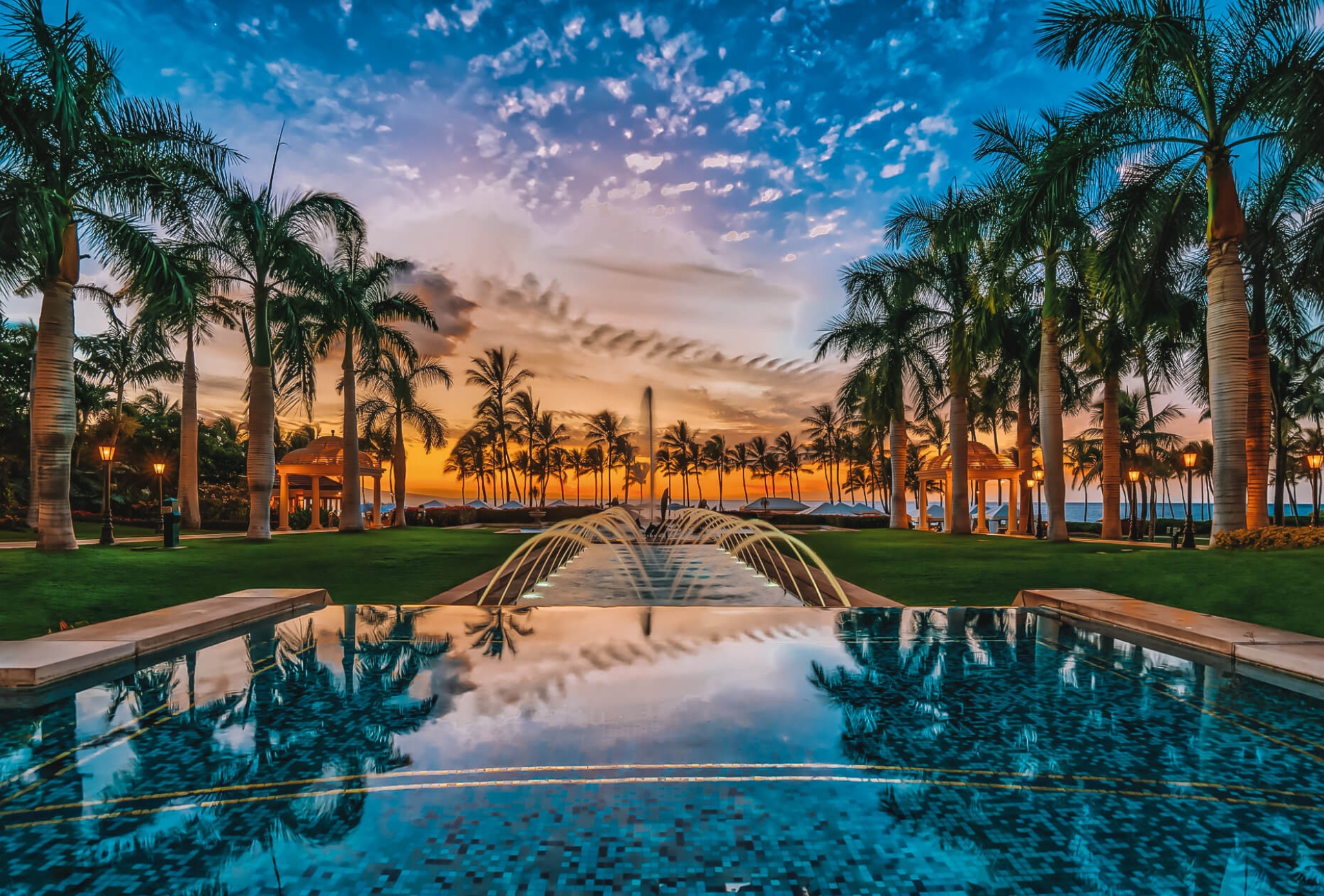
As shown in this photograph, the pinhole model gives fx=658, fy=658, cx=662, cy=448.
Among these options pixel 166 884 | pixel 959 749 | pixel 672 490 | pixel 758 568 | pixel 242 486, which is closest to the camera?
pixel 166 884

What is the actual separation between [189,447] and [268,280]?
10200 mm

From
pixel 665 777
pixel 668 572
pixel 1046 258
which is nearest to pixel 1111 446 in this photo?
pixel 1046 258

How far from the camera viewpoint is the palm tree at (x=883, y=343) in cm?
2798

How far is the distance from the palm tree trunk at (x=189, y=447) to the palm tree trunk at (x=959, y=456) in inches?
1162

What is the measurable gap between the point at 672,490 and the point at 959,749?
103037mm

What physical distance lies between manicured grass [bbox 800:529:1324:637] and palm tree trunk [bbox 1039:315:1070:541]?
1.26 m

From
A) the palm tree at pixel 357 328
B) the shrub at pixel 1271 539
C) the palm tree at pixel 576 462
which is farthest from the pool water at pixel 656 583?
the palm tree at pixel 576 462

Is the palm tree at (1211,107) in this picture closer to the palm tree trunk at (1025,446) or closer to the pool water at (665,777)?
the pool water at (665,777)

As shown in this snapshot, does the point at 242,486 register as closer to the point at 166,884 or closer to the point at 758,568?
the point at 758,568

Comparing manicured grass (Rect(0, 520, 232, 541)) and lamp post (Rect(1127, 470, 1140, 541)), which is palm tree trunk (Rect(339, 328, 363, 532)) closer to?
manicured grass (Rect(0, 520, 232, 541))

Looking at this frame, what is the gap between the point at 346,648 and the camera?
281 inches

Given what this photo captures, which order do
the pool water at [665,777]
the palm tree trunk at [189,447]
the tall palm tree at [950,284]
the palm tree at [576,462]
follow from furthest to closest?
the palm tree at [576,462] → the palm tree trunk at [189,447] → the tall palm tree at [950,284] → the pool water at [665,777]

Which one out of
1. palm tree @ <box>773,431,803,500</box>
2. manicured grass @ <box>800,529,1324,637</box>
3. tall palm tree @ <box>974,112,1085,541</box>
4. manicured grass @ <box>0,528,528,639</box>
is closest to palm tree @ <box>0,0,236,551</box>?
manicured grass @ <box>0,528,528,639</box>

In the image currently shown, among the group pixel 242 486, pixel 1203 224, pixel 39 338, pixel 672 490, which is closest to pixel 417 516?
pixel 242 486
